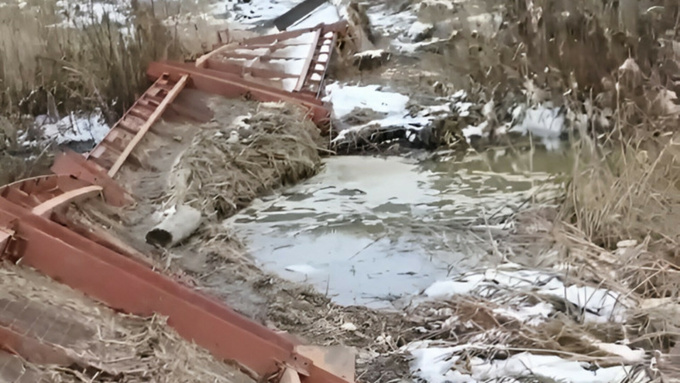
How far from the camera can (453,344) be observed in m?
1.72

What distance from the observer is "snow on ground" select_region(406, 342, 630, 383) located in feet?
5.01

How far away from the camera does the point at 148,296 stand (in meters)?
1.45

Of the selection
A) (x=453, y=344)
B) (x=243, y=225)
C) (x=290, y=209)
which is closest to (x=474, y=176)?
(x=290, y=209)

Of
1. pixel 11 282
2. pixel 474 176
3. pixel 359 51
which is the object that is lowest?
pixel 474 176

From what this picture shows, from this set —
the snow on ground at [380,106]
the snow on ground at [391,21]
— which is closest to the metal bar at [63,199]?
the snow on ground at [380,106]

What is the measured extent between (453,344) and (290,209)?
1.00m

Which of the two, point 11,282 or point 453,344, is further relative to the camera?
point 453,344

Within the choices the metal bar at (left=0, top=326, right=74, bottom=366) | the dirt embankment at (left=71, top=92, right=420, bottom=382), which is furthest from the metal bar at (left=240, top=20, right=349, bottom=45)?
the metal bar at (left=0, top=326, right=74, bottom=366)

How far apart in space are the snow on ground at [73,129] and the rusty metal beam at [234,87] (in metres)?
0.43

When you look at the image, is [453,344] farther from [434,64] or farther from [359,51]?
[359,51]

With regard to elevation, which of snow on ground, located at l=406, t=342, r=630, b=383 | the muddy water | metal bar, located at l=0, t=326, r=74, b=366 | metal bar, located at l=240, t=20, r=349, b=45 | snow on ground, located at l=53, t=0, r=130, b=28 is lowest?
the muddy water

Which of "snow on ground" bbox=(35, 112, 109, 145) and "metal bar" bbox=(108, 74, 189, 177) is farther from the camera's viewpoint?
"snow on ground" bbox=(35, 112, 109, 145)

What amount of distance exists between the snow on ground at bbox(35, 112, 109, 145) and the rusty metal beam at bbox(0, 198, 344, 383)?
1.11 m

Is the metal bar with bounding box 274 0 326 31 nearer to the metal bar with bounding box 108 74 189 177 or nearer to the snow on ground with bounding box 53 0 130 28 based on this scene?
the metal bar with bounding box 108 74 189 177
